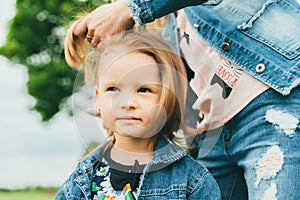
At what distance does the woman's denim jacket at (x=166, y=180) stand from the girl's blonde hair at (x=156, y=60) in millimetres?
76

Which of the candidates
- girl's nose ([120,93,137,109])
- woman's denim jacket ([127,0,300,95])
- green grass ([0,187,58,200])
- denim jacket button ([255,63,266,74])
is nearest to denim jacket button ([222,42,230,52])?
woman's denim jacket ([127,0,300,95])

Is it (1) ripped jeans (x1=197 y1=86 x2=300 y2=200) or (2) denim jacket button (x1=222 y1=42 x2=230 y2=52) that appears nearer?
(1) ripped jeans (x1=197 y1=86 x2=300 y2=200)

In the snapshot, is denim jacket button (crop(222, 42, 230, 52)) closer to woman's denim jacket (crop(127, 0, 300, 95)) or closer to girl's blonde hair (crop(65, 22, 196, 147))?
woman's denim jacket (crop(127, 0, 300, 95))

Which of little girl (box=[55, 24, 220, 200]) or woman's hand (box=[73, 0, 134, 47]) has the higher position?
woman's hand (box=[73, 0, 134, 47])

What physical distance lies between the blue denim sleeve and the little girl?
0.10m

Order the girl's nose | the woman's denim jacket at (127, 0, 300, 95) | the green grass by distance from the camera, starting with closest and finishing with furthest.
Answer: the girl's nose
the woman's denim jacket at (127, 0, 300, 95)
the green grass

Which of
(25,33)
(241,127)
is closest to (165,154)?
(241,127)

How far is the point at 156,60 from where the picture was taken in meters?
1.93

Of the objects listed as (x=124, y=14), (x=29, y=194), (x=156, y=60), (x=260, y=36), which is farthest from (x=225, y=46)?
(x=29, y=194)

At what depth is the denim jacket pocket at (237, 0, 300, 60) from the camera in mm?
1989

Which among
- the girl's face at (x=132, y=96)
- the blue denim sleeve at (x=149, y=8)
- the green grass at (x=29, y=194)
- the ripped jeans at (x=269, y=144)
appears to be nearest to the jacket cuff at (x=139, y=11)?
the blue denim sleeve at (x=149, y=8)

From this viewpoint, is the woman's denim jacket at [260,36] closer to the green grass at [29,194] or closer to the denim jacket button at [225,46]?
the denim jacket button at [225,46]

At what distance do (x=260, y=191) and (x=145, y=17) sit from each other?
1.92 ft

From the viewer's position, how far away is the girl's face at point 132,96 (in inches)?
73.2
